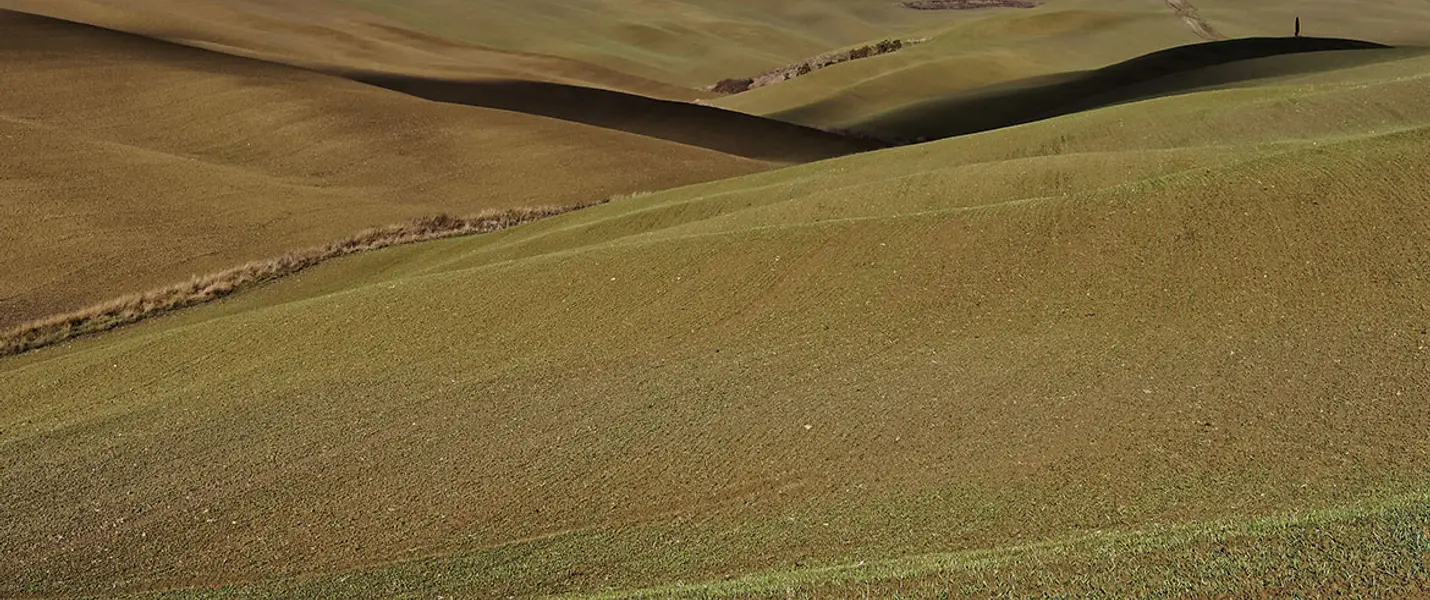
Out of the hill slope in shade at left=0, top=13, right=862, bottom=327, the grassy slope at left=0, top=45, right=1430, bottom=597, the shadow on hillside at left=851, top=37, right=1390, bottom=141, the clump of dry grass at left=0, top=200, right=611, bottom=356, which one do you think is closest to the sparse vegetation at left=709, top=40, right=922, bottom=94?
the shadow on hillside at left=851, top=37, right=1390, bottom=141

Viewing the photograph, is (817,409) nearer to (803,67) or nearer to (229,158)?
(229,158)

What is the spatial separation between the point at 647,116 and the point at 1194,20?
6878 centimetres

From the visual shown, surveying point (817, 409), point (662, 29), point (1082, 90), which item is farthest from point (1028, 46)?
point (817, 409)

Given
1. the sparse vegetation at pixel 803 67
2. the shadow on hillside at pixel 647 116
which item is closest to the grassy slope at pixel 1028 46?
the sparse vegetation at pixel 803 67

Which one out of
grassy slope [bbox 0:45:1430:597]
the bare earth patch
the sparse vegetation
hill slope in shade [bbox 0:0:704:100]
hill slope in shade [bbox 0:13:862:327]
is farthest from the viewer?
the bare earth patch

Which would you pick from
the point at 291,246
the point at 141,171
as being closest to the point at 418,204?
the point at 291,246

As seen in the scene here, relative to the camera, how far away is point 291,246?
36781 millimetres

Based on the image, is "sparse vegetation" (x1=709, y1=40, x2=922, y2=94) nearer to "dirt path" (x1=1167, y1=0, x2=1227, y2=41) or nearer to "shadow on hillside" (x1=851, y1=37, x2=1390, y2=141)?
"shadow on hillside" (x1=851, y1=37, x2=1390, y2=141)

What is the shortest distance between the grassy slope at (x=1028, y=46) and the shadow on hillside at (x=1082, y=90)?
7.68 feet

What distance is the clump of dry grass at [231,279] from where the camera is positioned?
28719mm

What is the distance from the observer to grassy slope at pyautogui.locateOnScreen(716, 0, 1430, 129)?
76.1 m

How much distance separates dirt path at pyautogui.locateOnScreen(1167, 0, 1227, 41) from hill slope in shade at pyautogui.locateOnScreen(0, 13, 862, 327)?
5768 centimetres

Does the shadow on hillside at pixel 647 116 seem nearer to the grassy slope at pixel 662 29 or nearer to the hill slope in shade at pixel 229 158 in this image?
the hill slope in shade at pixel 229 158

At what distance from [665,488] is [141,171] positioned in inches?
1354
